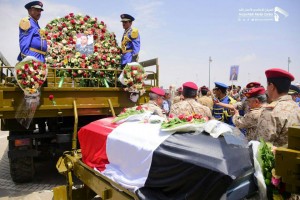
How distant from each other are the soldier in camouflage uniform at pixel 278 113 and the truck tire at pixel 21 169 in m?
4.07

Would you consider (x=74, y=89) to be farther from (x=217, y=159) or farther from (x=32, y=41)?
(x=217, y=159)

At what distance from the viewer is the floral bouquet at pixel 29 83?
14.9 ft

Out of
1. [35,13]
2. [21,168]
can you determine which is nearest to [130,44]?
[35,13]

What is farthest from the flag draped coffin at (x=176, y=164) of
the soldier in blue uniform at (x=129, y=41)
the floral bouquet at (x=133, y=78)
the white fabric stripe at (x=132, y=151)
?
the soldier in blue uniform at (x=129, y=41)

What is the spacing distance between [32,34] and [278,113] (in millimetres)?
4509

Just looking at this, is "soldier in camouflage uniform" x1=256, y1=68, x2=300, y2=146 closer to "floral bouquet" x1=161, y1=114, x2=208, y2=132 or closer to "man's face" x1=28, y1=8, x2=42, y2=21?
"floral bouquet" x1=161, y1=114, x2=208, y2=132

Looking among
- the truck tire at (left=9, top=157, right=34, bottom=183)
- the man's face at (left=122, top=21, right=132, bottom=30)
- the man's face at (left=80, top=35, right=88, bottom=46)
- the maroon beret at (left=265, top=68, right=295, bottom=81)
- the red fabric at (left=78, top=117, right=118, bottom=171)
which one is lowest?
the truck tire at (left=9, top=157, right=34, bottom=183)

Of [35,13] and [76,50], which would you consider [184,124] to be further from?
[76,50]

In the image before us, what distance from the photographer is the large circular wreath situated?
6395mm

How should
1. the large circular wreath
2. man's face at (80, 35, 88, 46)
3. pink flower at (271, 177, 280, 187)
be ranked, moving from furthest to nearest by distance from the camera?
1. man's face at (80, 35, 88, 46)
2. the large circular wreath
3. pink flower at (271, 177, 280, 187)

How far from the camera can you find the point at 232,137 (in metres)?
2.42

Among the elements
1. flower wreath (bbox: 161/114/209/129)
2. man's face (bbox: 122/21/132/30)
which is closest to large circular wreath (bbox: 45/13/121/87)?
man's face (bbox: 122/21/132/30)

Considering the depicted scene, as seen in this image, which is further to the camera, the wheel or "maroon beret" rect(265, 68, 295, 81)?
the wheel

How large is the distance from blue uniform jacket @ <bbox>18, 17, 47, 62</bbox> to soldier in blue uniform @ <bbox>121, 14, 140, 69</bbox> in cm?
179
